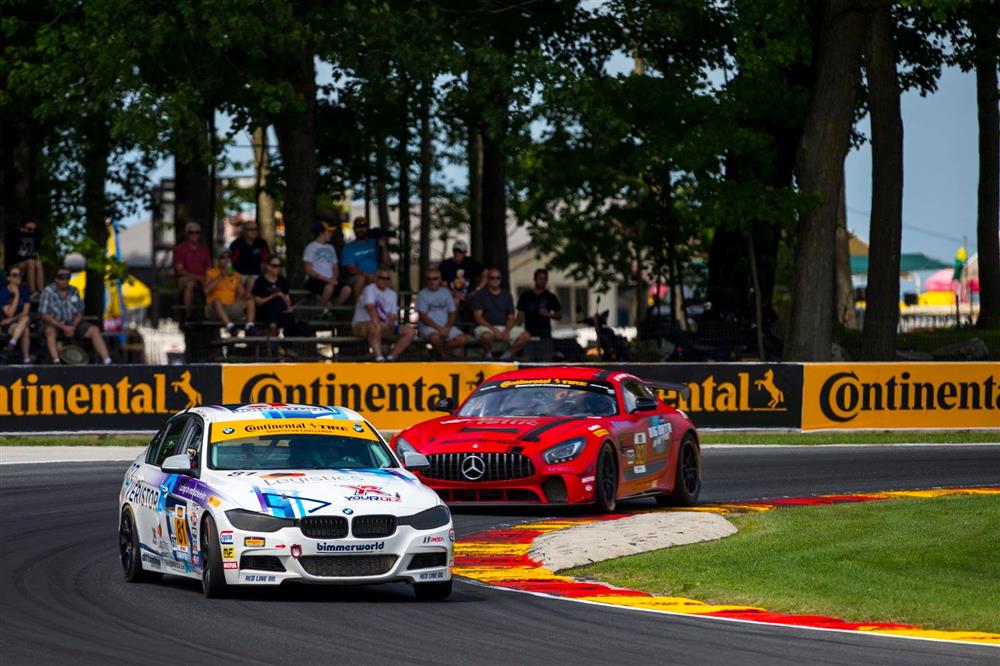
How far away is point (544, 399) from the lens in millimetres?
18297

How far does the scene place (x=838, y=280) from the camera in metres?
56.5

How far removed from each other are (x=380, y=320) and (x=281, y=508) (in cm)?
1766

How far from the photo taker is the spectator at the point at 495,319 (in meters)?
29.4

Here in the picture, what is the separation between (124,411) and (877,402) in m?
11.3

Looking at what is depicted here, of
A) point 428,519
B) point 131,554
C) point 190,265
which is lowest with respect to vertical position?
point 131,554

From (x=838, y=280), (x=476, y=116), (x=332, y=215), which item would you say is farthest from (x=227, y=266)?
(x=838, y=280)

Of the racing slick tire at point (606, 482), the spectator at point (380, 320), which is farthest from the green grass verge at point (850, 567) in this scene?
the spectator at point (380, 320)

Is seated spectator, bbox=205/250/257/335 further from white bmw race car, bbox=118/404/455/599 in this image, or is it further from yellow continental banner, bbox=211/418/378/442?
yellow continental banner, bbox=211/418/378/442

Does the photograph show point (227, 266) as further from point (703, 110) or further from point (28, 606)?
point (28, 606)

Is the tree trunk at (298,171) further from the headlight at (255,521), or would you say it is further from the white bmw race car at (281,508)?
the headlight at (255,521)

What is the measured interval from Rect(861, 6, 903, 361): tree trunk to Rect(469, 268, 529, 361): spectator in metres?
6.89

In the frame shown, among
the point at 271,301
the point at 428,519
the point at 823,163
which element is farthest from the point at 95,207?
the point at 428,519

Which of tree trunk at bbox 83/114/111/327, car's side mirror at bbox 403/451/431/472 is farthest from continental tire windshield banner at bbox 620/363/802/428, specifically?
tree trunk at bbox 83/114/111/327

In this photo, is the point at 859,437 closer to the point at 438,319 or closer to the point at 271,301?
the point at 438,319
